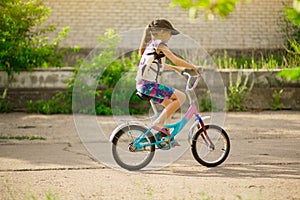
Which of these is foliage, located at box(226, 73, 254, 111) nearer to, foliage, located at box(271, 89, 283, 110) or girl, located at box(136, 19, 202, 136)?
foliage, located at box(271, 89, 283, 110)

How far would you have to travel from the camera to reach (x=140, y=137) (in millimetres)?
6695

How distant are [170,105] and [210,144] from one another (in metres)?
0.67

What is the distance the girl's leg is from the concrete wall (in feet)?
16.7

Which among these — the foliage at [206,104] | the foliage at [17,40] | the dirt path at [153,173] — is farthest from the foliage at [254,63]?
the foliage at [17,40]

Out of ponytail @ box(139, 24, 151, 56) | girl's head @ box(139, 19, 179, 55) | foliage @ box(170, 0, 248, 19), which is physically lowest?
ponytail @ box(139, 24, 151, 56)

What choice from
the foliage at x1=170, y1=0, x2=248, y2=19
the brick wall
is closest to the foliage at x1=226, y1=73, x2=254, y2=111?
the brick wall

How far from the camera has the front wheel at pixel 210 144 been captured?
22.3ft

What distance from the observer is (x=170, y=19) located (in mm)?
16188

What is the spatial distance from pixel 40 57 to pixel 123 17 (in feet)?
15.6

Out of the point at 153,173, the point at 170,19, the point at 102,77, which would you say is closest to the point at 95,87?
the point at 102,77

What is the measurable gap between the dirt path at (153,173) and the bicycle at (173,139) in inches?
6.1

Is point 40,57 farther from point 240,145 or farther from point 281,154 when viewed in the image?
point 281,154

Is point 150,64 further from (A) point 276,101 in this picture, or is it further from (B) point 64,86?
(A) point 276,101

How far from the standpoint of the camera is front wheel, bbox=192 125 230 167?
22.3 ft
